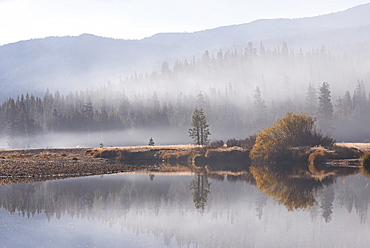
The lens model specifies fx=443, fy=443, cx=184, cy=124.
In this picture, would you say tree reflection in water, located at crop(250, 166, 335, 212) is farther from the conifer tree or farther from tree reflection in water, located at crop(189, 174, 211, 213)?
the conifer tree

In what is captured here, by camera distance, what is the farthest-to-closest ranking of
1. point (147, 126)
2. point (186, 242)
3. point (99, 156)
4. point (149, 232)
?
point (147, 126), point (99, 156), point (149, 232), point (186, 242)

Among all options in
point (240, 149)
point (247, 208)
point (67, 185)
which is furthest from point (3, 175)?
point (240, 149)

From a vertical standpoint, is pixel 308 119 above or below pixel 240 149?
above

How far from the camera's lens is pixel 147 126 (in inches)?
6737

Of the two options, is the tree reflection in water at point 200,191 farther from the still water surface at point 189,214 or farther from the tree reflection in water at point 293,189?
the tree reflection in water at point 293,189

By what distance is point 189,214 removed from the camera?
24266 millimetres

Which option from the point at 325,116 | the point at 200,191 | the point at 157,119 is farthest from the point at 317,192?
the point at 157,119

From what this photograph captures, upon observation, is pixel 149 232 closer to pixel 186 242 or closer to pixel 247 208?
pixel 186 242

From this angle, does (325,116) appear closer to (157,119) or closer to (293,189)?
(157,119)

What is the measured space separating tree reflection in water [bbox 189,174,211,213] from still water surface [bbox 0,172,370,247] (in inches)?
2.5

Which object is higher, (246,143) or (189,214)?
(246,143)

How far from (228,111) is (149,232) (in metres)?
166

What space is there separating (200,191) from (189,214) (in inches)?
373

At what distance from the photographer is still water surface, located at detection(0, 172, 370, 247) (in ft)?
61.1
